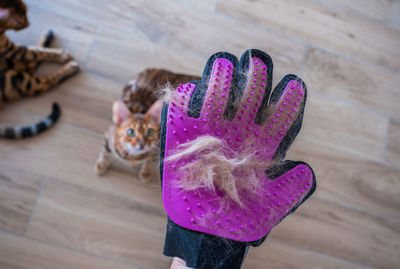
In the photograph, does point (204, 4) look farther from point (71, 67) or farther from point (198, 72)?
A: point (71, 67)

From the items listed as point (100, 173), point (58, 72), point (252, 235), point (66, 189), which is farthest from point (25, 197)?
point (252, 235)

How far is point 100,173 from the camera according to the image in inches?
43.8

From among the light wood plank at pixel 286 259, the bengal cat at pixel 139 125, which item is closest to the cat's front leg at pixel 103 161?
the bengal cat at pixel 139 125

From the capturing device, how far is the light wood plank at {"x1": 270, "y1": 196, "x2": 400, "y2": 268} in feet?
3.87

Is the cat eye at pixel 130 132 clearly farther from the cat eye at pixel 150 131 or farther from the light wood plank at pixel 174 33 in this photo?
the light wood plank at pixel 174 33

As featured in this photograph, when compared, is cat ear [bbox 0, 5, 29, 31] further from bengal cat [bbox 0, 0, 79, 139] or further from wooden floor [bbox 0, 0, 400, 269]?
wooden floor [bbox 0, 0, 400, 269]

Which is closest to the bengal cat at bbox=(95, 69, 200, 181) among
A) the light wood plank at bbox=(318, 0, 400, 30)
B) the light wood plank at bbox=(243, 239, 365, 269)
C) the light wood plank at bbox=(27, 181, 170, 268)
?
the light wood plank at bbox=(27, 181, 170, 268)

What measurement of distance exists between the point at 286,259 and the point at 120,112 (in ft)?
2.60

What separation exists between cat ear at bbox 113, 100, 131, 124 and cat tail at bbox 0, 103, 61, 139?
30cm

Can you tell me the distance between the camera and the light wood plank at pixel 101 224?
3.62ft

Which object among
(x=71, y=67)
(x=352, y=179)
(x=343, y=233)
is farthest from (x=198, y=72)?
(x=343, y=233)

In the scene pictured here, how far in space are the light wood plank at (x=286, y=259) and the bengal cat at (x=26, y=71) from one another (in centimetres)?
87

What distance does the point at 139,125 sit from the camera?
94 cm

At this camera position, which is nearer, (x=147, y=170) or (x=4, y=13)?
(x=4, y=13)
